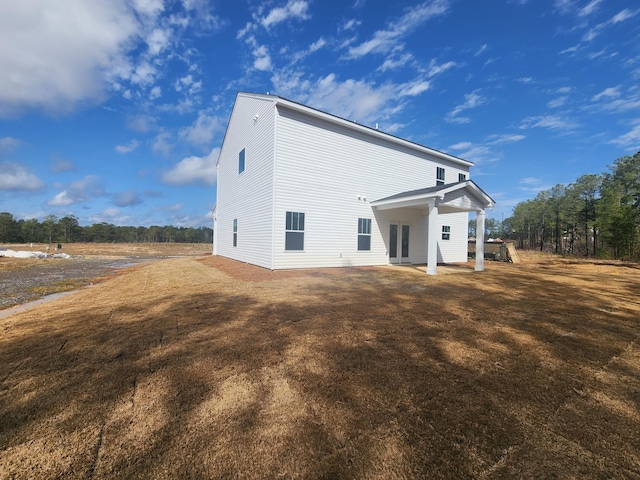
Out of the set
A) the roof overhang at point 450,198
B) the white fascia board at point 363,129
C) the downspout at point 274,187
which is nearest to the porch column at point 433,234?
the roof overhang at point 450,198

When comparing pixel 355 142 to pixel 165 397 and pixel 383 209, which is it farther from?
pixel 165 397

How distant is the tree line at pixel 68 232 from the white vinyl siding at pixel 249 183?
269 ft

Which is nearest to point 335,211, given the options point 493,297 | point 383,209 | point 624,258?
point 383,209

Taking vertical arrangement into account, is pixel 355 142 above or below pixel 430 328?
above

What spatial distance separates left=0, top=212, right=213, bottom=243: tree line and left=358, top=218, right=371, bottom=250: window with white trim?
90.8 meters

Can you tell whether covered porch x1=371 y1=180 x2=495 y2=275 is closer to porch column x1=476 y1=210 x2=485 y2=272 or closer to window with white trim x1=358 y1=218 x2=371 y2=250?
porch column x1=476 y1=210 x2=485 y2=272

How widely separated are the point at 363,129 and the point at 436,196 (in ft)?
16.1

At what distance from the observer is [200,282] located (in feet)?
26.8

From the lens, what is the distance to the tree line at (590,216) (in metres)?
19.3

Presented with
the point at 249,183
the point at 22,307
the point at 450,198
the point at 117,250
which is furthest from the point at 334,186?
the point at 117,250

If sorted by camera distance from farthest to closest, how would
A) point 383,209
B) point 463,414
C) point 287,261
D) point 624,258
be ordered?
point 624,258 < point 383,209 < point 287,261 < point 463,414

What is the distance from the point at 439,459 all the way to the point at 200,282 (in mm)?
7951

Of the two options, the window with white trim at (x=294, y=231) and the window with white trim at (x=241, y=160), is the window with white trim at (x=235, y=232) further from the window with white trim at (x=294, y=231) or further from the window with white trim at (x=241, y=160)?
the window with white trim at (x=294, y=231)

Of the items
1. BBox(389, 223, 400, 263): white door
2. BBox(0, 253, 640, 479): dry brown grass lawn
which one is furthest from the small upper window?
BBox(0, 253, 640, 479): dry brown grass lawn
